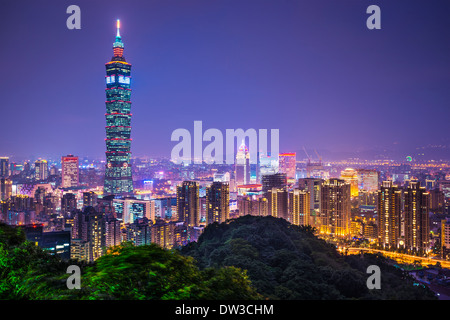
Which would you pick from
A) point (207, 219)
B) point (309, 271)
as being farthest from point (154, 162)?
point (309, 271)

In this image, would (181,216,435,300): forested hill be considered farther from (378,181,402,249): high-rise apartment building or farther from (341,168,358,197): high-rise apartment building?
(341,168,358,197): high-rise apartment building

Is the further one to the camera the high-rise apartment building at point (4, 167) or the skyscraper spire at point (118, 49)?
the skyscraper spire at point (118, 49)

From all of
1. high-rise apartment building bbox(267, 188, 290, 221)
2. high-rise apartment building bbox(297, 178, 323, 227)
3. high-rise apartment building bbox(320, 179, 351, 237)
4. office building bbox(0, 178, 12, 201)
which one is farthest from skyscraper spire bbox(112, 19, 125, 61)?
high-rise apartment building bbox(320, 179, 351, 237)

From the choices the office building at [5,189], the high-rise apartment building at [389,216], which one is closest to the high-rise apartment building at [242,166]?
the high-rise apartment building at [389,216]

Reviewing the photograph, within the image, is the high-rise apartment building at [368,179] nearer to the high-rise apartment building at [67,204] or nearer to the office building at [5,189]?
the high-rise apartment building at [67,204]
